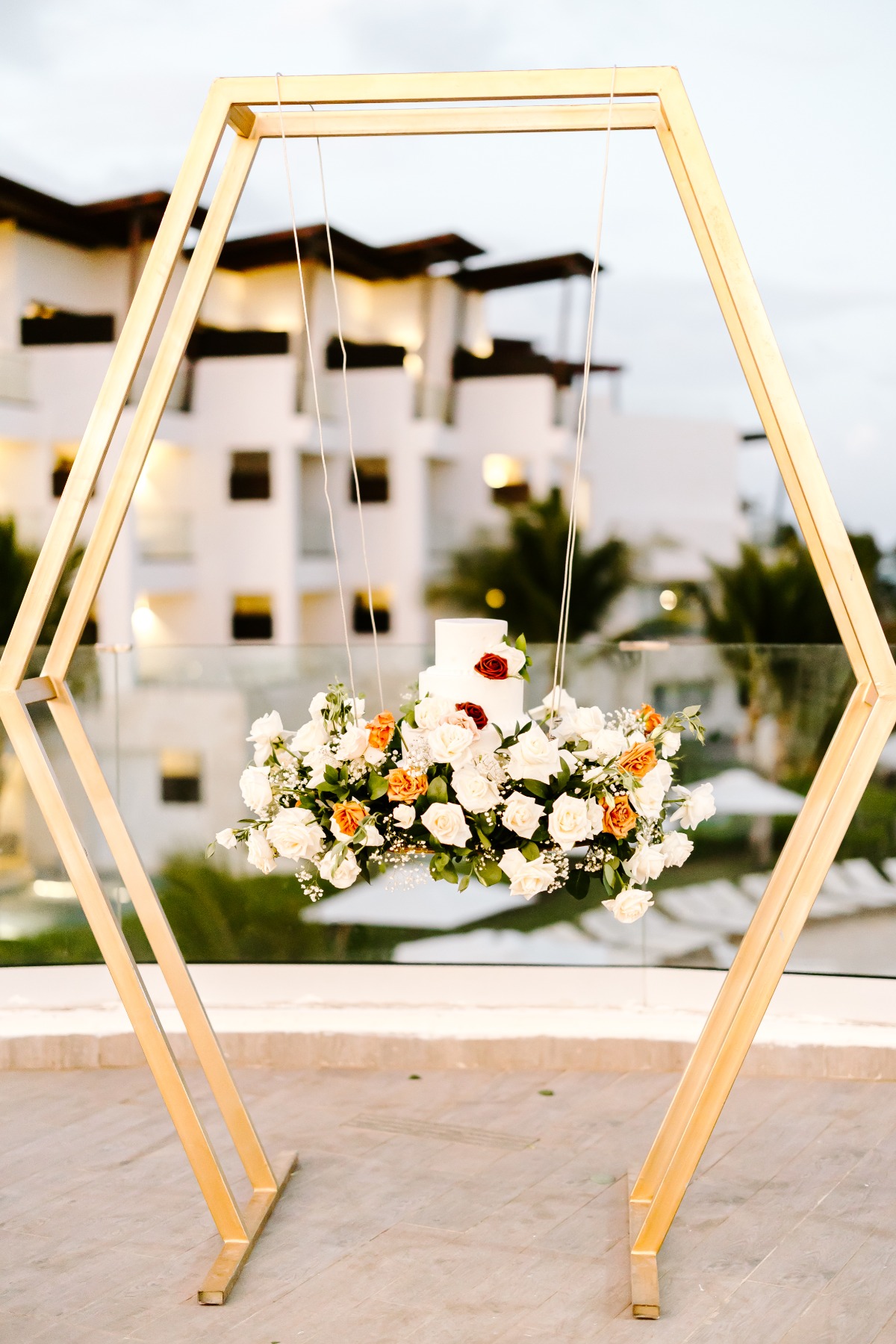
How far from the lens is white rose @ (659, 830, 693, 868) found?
1942 mm

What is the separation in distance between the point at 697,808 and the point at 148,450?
109 centimetres

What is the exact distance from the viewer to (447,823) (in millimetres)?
1824

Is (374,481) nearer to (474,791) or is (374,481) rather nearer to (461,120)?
(461,120)

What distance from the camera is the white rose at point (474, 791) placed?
183cm

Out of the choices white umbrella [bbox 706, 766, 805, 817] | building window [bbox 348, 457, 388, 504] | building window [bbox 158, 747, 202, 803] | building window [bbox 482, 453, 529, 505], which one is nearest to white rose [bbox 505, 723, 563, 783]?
white umbrella [bbox 706, 766, 805, 817]

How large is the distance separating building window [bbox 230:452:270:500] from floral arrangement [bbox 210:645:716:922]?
14.6m

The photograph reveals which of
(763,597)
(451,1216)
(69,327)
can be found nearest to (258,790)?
(451,1216)

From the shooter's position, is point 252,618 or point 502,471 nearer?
point 502,471

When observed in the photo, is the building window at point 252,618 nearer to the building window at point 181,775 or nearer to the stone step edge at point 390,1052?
the building window at point 181,775

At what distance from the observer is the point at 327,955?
11.3 ft

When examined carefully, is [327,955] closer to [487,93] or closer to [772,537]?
[487,93]

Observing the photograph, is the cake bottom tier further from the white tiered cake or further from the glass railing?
the glass railing

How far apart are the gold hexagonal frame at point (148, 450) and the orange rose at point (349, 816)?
44 centimetres

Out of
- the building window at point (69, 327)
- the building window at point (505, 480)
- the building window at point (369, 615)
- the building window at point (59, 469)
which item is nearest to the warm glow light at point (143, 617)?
the building window at point (59, 469)
